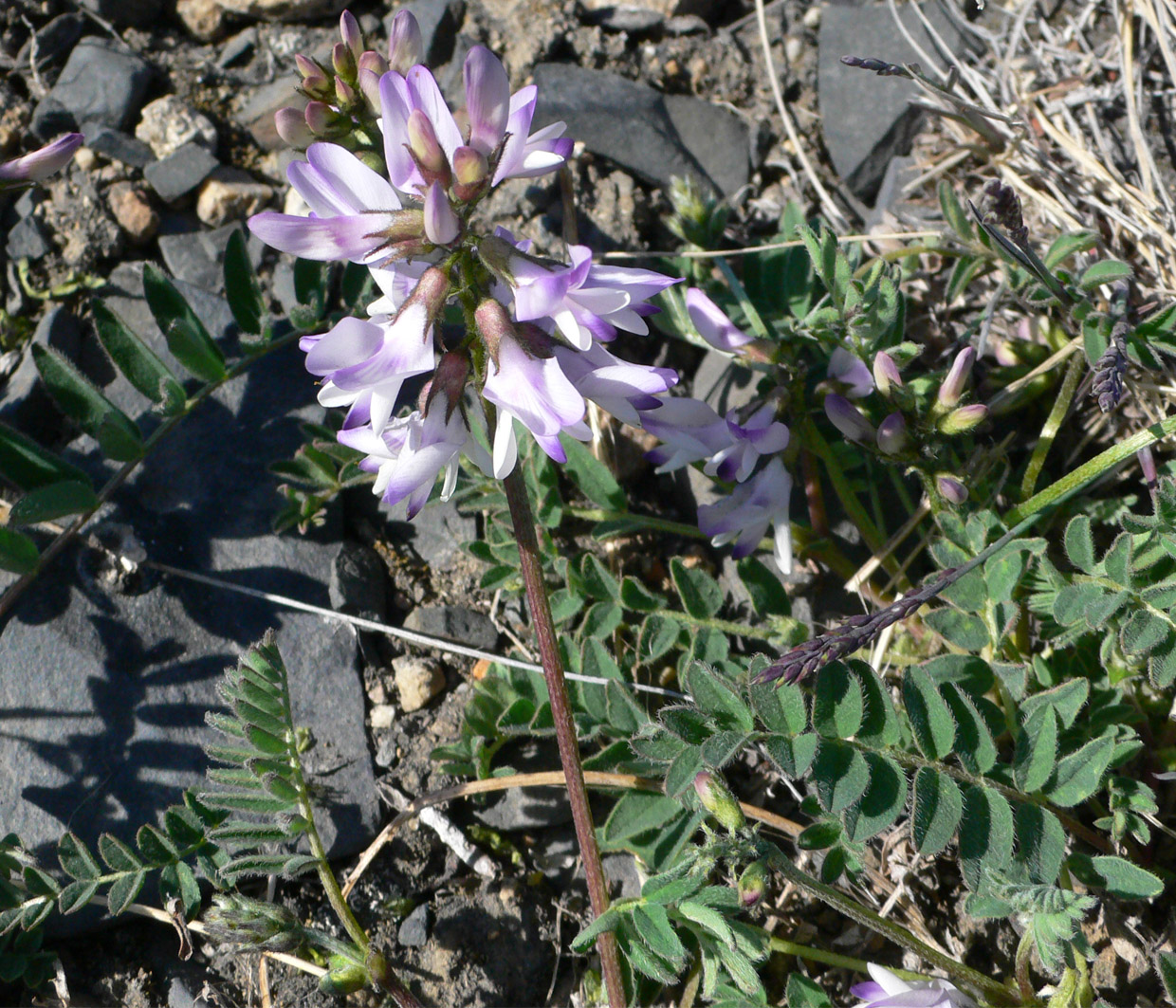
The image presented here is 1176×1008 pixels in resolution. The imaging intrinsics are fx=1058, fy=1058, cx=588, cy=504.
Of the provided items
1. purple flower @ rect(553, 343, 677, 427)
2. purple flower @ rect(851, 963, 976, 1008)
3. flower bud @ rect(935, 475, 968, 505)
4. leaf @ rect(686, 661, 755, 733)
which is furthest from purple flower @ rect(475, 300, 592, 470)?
purple flower @ rect(851, 963, 976, 1008)

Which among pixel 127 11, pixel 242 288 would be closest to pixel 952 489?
pixel 242 288

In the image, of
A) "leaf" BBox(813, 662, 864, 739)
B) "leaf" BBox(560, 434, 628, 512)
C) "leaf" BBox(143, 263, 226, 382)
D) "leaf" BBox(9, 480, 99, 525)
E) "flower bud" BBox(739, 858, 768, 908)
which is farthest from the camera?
"leaf" BBox(143, 263, 226, 382)

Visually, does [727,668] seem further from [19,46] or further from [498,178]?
[19,46]

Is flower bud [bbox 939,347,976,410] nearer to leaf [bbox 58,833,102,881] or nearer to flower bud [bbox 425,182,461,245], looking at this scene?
flower bud [bbox 425,182,461,245]

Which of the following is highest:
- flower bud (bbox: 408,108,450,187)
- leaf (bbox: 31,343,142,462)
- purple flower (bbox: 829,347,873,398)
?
flower bud (bbox: 408,108,450,187)

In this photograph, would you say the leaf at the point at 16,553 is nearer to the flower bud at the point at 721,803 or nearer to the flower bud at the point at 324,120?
the flower bud at the point at 324,120
